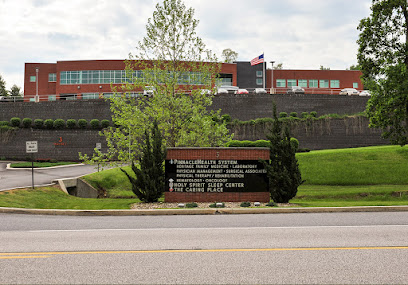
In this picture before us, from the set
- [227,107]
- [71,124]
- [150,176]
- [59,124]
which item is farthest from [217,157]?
[59,124]

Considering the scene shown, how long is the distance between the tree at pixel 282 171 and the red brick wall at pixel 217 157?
0.39m

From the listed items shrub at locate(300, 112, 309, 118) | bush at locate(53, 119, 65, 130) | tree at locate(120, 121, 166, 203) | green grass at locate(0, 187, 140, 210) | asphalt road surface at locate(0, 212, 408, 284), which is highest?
shrub at locate(300, 112, 309, 118)

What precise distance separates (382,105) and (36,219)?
19.5 metres

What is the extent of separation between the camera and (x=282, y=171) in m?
15.9

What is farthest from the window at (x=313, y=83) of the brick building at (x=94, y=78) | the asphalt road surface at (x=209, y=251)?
the asphalt road surface at (x=209, y=251)

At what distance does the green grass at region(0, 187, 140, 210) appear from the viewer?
1510 centimetres

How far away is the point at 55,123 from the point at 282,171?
38.3 m

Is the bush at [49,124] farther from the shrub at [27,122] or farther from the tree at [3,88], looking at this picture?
the tree at [3,88]

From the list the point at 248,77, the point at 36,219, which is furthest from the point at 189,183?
the point at 248,77

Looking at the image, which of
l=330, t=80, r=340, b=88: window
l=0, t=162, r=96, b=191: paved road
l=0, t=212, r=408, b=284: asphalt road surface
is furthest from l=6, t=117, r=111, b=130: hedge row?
l=330, t=80, r=340, b=88: window

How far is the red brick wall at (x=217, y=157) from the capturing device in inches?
626

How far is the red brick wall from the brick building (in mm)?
46175

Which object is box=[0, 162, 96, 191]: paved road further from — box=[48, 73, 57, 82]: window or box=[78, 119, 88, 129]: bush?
box=[48, 73, 57, 82]: window

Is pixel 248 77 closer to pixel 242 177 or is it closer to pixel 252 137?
pixel 252 137
